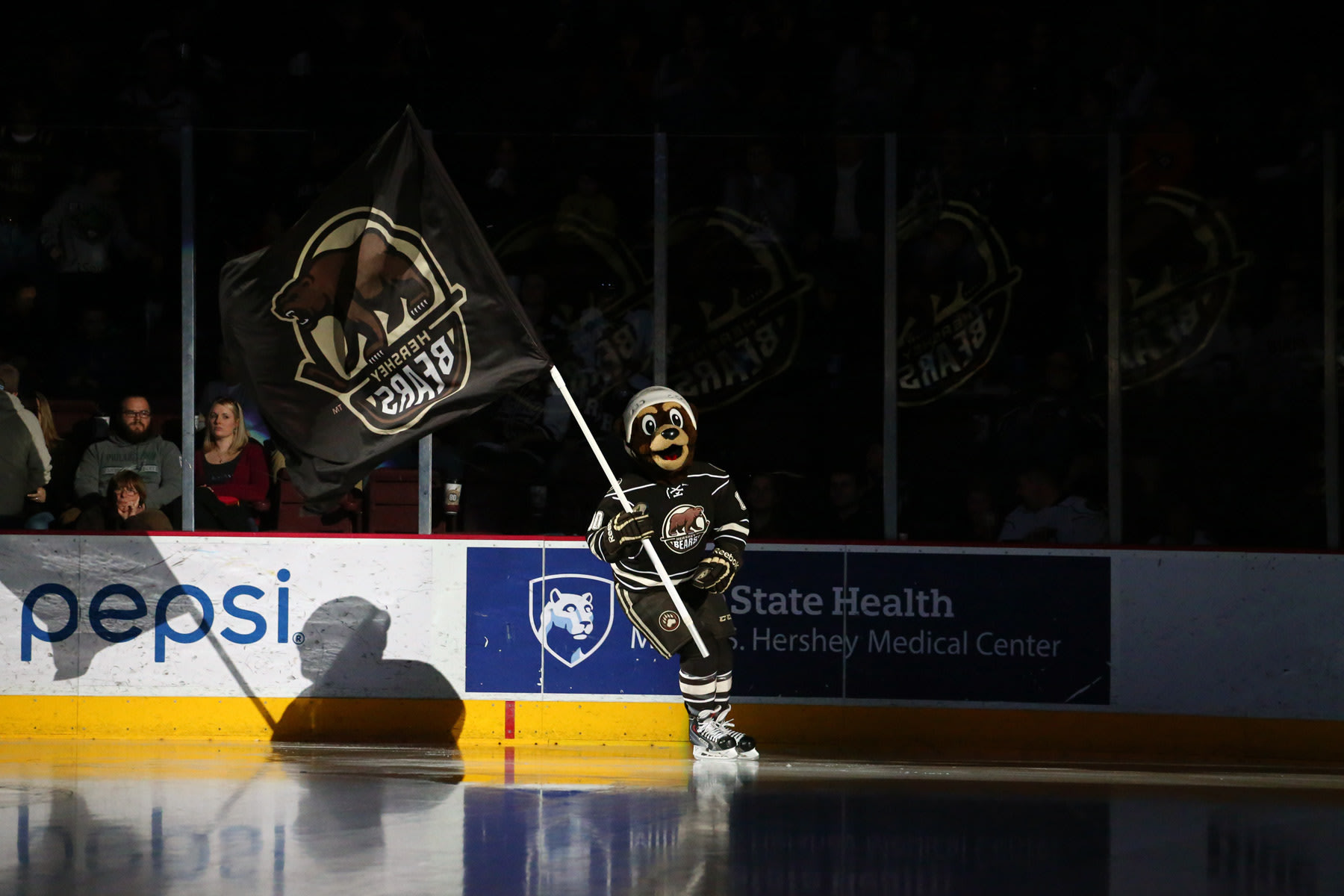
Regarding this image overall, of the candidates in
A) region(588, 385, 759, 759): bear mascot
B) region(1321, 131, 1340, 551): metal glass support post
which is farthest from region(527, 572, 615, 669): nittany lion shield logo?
region(1321, 131, 1340, 551): metal glass support post

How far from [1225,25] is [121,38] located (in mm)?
7435

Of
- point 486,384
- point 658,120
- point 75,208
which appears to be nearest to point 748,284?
point 658,120

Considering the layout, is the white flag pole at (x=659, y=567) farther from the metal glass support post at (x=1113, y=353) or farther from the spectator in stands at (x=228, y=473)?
the metal glass support post at (x=1113, y=353)

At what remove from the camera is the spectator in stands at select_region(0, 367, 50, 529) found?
8195 millimetres

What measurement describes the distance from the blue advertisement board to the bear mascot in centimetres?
71

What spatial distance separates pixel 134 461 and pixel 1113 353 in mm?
5491

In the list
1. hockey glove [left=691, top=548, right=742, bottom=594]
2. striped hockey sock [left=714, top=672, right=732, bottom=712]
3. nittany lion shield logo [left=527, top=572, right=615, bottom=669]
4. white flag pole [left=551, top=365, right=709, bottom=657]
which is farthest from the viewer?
nittany lion shield logo [left=527, top=572, right=615, bottom=669]

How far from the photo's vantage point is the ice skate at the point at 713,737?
7.26m

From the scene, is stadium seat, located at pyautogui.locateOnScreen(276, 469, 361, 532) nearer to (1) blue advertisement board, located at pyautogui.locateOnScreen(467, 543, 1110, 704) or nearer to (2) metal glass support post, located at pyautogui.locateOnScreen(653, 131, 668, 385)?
(1) blue advertisement board, located at pyautogui.locateOnScreen(467, 543, 1110, 704)

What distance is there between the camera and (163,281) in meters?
8.42

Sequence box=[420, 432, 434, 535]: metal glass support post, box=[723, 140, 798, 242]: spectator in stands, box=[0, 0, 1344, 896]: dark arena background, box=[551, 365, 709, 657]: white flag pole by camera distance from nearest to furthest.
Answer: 1. box=[551, 365, 709, 657]: white flag pole
2. box=[0, 0, 1344, 896]: dark arena background
3. box=[420, 432, 434, 535]: metal glass support post
4. box=[723, 140, 798, 242]: spectator in stands

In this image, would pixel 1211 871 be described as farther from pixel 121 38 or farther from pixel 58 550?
pixel 121 38

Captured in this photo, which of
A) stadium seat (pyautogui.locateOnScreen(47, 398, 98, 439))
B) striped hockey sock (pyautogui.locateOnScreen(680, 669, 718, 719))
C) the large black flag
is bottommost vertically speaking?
striped hockey sock (pyautogui.locateOnScreen(680, 669, 718, 719))

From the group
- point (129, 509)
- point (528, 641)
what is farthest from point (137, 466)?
point (528, 641)
